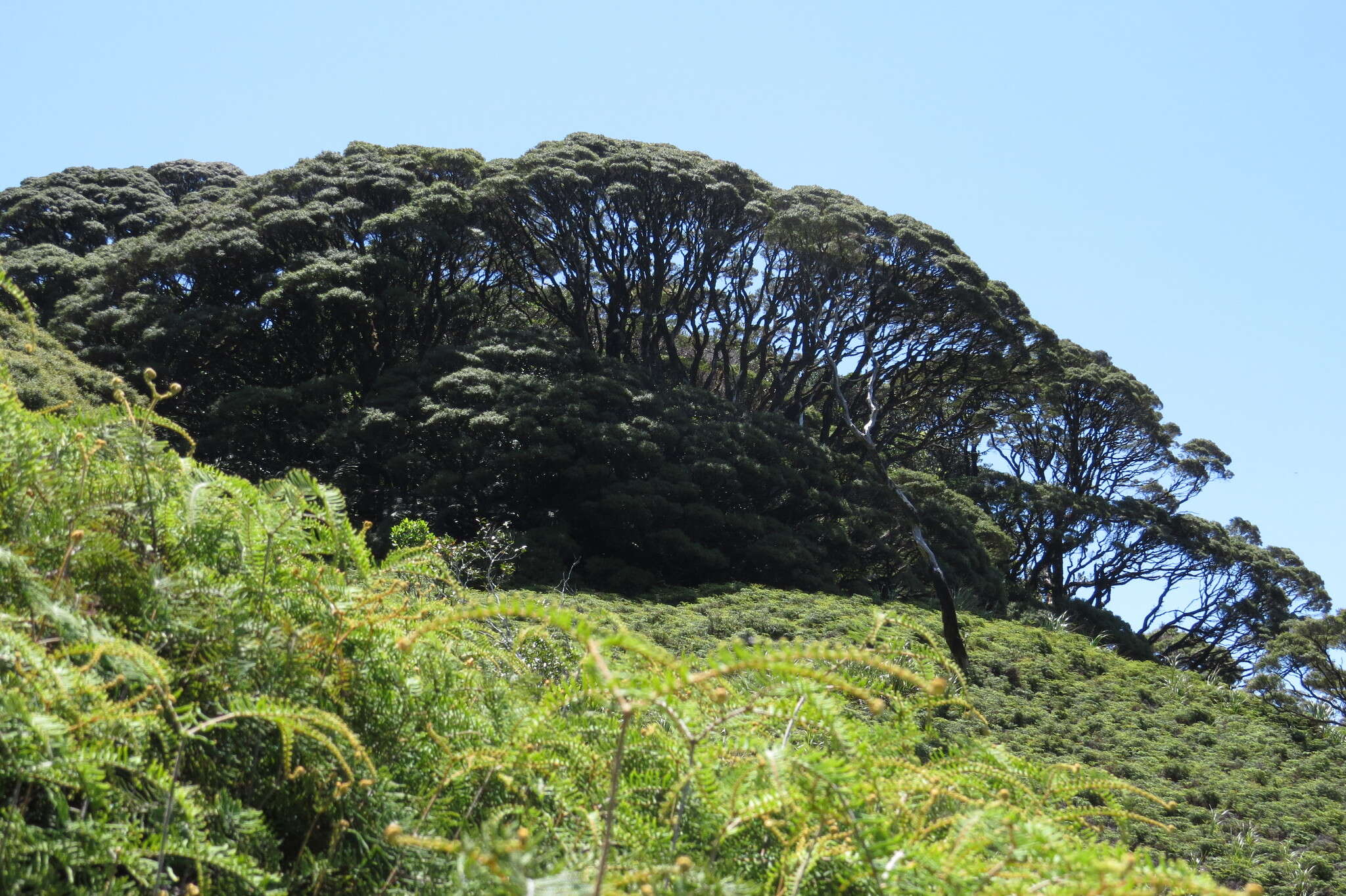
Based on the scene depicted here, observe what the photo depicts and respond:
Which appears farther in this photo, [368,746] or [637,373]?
[637,373]

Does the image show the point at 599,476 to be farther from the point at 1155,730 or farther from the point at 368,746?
the point at 368,746

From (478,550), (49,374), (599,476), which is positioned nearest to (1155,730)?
(478,550)

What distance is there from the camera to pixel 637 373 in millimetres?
18031

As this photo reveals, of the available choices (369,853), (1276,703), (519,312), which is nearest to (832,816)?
(369,853)

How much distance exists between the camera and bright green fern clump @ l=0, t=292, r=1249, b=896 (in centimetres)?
103

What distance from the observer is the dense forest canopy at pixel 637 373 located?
15.5 m

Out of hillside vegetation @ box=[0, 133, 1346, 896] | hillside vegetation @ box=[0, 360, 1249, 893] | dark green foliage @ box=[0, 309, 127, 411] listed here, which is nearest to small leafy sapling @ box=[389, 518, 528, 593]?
hillside vegetation @ box=[0, 133, 1346, 896]

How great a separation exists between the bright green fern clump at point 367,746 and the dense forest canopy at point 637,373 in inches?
429

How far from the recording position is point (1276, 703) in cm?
1042

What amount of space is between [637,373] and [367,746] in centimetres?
1675

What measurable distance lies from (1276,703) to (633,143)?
15.5m

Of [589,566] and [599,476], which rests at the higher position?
[599,476]

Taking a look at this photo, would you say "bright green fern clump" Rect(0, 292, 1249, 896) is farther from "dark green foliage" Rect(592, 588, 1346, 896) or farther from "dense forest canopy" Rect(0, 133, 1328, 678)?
"dense forest canopy" Rect(0, 133, 1328, 678)

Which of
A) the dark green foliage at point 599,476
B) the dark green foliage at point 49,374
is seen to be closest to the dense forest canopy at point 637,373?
the dark green foliage at point 599,476
